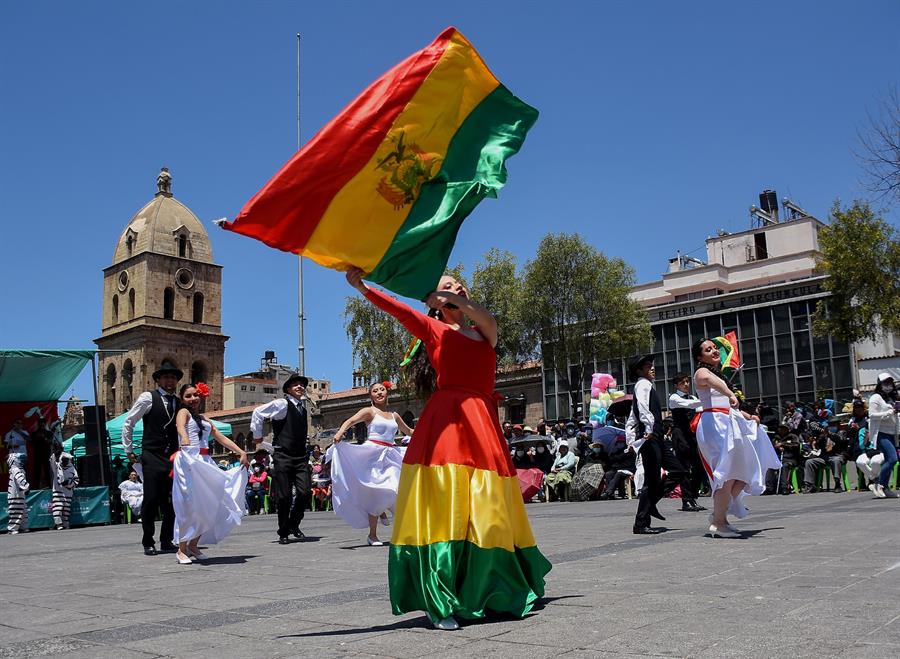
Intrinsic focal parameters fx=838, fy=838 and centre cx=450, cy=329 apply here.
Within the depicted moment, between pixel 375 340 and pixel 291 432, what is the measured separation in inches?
1667

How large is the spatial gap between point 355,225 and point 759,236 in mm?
68995

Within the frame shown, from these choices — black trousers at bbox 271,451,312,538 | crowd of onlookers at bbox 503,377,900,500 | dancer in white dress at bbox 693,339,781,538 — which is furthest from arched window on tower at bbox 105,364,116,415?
dancer in white dress at bbox 693,339,781,538

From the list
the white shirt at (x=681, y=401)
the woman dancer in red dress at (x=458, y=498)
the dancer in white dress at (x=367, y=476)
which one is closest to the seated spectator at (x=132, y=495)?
the dancer in white dress at (x=367, y=476)

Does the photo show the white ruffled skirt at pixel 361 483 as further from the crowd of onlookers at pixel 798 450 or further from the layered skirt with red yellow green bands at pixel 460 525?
the crowd of onlookers at pixel 798 450

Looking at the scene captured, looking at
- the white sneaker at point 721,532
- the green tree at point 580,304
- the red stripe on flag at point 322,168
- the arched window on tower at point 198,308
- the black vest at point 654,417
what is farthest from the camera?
the arched window on tower at point 198,308

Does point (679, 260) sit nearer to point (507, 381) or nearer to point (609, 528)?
point (507, 381)

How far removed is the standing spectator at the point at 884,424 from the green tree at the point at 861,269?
19457 millimetres

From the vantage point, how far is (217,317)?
322ft

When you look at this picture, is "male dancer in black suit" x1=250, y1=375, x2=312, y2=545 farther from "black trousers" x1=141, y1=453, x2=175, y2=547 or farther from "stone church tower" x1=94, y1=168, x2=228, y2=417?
"stone church tower" x1=94, y1=168, x2=228, y2=417

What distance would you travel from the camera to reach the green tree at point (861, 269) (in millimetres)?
31141

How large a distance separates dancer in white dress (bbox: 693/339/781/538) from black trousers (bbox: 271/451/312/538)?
561 centimetres

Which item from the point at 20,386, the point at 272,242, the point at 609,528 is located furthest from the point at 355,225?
the point at 20,386

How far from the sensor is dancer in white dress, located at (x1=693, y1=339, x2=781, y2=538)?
8594mm

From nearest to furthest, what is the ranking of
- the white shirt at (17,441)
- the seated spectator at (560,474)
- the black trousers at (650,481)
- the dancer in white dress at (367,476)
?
the black trousers at (650,481) → the dancer in white dress at (367,476) → the white shirt at (17,441) → the seated spectator at (560,474)
